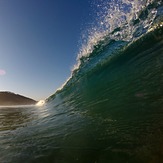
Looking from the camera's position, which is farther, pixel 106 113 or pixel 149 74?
pixel 149 74

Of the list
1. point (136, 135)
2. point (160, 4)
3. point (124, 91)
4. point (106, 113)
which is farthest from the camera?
point (160, 4)

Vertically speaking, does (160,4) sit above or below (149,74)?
above

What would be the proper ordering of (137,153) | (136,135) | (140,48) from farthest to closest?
(140,48)
(136,135)
(137,153)

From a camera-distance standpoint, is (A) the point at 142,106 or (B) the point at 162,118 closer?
(B) the point at 162,118

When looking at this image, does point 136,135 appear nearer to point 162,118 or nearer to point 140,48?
point 162,118

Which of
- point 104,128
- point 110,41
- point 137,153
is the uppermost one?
point 110,41

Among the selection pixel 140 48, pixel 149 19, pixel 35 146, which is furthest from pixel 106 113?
pixel 149 19

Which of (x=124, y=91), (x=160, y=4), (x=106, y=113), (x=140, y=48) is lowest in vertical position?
(x=106, y=113)

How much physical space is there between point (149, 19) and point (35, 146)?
1534 centimetres

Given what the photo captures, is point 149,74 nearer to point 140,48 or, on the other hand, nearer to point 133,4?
point 140,48

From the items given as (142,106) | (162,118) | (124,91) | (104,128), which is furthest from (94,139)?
(124,91)

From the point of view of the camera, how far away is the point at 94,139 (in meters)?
5.22

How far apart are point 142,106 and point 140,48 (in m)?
8.57

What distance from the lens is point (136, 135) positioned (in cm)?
479
